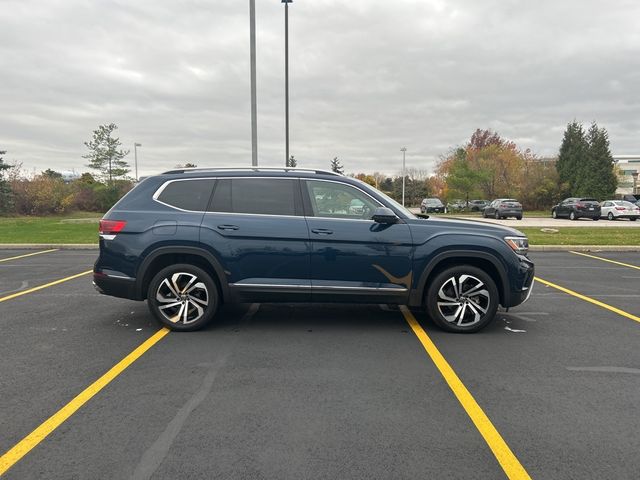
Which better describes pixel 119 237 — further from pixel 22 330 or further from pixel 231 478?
pixel 231 478

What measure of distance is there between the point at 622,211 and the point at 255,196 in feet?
106

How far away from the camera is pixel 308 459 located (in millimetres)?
2666

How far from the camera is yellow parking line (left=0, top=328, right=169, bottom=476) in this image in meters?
2.66

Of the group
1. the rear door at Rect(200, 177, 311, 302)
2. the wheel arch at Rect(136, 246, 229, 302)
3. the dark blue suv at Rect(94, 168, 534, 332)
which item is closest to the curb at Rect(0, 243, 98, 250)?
the dark blue suv at Rect(94, 168, 534, 332)

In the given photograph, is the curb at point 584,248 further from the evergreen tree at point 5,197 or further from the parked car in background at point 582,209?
the evergreen tree at point 5,197

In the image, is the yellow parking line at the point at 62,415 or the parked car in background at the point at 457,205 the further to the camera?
the parked car in background at the point at 457,205

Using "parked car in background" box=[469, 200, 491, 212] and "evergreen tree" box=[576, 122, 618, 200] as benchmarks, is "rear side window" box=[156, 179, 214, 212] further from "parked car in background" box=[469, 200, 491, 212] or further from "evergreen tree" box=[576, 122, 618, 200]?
"evergreen tree" box=[576, 122, 618, 200]

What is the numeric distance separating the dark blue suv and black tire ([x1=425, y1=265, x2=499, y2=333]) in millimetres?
11

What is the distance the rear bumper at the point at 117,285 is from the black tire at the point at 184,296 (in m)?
0.20

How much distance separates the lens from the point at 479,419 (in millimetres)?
3152

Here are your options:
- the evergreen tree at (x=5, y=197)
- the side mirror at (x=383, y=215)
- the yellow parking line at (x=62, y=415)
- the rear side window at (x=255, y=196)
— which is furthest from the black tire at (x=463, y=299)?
the evergreen tree at (x=5, y=197)

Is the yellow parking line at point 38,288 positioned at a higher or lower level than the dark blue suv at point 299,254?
lower

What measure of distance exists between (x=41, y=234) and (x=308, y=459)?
17.1 metres

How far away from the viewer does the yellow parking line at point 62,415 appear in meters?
2.66
